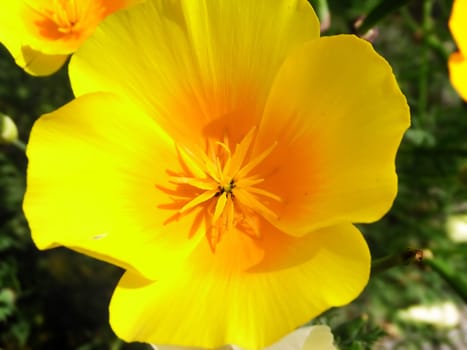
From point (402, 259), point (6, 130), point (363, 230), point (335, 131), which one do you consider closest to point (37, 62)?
point (6, 130)

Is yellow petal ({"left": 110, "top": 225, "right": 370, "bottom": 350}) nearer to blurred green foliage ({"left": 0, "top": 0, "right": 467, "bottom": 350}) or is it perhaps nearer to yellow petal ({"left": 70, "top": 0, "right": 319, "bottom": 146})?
yellow petal ({"left": 70, "top": 0, "right": 319, "bottom": 146})

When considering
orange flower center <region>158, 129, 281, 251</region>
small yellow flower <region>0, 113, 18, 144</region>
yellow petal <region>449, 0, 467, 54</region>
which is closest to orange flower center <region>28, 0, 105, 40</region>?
small yellow flower <region>0, 113, 18, 144</region>

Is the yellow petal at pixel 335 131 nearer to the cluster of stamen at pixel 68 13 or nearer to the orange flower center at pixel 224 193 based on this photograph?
the orange flower center at pixel 224 193

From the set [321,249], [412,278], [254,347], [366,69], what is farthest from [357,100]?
[412,278]

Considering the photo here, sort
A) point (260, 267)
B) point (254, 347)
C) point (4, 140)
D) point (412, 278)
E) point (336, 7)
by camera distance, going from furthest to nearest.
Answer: point (412, 278)
point (336, 7)
point (4, 140)
point (260, 267)
point (254, 347)

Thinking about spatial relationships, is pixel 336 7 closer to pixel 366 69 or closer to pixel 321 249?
pixel 366 69

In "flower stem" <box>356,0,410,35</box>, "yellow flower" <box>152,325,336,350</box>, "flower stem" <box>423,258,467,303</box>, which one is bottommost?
"flower stem" <box>423,258,467,303</box>

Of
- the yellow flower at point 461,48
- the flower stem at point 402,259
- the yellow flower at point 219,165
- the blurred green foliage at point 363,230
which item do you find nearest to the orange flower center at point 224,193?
the yellow flower at point 219,165
